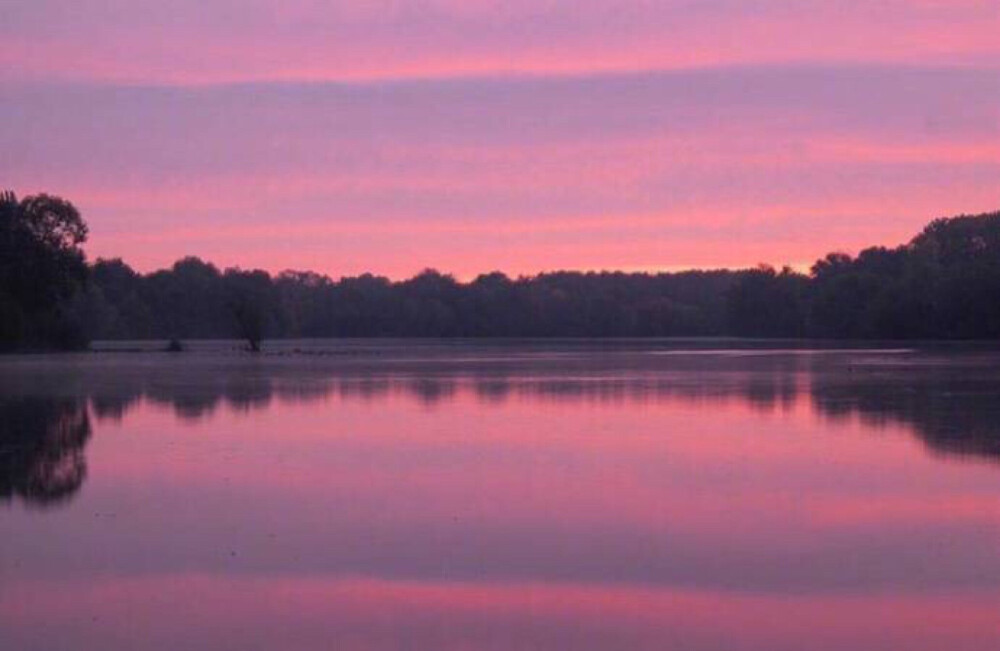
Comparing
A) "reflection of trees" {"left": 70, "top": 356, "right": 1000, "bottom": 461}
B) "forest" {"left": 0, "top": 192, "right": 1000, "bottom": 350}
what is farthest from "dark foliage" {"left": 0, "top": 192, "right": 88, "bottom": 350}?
"reflection of trees" {"left": 70, "top": 356, "right": 1000, "bottom": 461}

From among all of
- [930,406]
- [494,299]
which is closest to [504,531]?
[930,406]

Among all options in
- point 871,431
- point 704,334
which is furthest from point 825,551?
point 704,334

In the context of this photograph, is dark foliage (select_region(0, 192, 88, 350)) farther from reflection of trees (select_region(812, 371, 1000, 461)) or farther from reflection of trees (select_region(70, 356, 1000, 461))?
reflection of trees (select_region(812, 371, 1000, 461))

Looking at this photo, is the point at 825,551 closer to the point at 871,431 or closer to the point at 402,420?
the point at 871,431

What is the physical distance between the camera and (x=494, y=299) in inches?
5920

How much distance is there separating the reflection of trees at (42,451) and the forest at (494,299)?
159ft

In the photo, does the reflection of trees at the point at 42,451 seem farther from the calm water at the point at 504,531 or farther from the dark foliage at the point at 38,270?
the dark foliage at the point at 38,270

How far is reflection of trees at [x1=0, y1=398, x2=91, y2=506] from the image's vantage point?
13453 millimetres

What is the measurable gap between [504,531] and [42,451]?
8216mm

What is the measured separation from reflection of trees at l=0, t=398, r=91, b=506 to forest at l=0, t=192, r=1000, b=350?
48581 mm

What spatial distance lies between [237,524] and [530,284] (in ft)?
481

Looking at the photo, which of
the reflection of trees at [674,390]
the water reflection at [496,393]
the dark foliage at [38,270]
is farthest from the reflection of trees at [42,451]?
the dark foliage at [38,270]

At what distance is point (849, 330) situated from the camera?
109 m

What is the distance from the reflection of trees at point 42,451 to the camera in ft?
44.1
